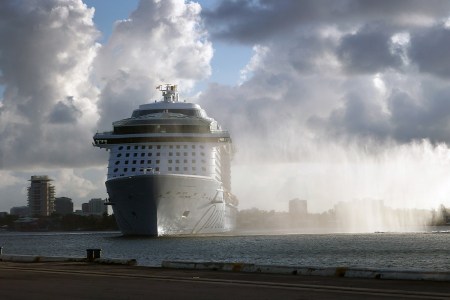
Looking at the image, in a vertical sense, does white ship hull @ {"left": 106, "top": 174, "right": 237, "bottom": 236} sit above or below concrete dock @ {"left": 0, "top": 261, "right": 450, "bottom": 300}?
A: above

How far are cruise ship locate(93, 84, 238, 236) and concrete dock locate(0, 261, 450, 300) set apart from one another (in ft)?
172

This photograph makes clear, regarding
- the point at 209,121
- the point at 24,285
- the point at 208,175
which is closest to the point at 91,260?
the point at 24,285

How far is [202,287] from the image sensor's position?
70.7ft

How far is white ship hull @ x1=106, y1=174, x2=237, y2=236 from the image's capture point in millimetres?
80812

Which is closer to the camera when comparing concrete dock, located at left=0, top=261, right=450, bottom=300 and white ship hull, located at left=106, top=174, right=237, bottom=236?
concrete dock, located at left=0, top=261, right=450, bottom=300

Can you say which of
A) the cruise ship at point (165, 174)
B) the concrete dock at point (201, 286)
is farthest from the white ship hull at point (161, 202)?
the concrete dock at point (201, 286)

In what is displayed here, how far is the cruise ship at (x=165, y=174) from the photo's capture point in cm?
8119

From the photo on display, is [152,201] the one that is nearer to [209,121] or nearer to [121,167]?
[121,167]

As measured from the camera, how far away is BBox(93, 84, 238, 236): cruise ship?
81.2 meters

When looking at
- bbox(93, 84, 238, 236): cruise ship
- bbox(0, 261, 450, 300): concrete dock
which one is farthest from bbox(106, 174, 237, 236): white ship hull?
bbox(0, 261, 450, 300): concrete dock

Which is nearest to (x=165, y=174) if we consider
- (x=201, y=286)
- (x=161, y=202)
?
(x=161, y=202)

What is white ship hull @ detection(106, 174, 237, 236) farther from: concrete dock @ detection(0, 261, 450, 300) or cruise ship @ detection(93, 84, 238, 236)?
concrete dock @ detection(0, 261, 450, 300)

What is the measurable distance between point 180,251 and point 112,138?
33.5 meters

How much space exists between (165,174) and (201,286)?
2358 inches
